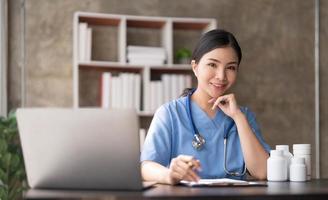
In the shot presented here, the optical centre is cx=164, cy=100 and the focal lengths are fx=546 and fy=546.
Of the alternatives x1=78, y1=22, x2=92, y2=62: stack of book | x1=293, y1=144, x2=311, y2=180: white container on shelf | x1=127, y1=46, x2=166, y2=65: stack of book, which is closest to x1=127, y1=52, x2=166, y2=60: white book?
x1=127, y1=46, x2=166, y2=65: stack of book

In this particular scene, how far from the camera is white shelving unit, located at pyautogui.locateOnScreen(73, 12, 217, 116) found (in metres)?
4.07

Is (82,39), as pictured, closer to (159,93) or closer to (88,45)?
(88,45)

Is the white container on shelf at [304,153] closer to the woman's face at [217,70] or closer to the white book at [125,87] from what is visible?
the woman's face at [217,70]

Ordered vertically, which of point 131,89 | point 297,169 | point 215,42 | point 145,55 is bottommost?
point 297,169

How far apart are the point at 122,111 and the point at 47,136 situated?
206mm

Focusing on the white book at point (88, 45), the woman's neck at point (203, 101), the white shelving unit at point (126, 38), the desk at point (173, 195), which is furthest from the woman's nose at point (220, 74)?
the white book at point (88, 45)

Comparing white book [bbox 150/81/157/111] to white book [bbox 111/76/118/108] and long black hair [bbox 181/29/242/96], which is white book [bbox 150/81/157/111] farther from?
long black hair [bbox 181/29/242/96]

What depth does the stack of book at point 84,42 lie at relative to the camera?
4074mm

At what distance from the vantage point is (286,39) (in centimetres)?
478

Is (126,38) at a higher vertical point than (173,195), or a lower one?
higher

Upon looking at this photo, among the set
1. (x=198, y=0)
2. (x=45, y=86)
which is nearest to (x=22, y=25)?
(x=45, y=86)

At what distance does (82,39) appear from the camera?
4098 millimetres

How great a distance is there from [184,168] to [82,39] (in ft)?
8.85

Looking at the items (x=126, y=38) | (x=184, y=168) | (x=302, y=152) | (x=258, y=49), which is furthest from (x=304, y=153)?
(x=258, y=49)
